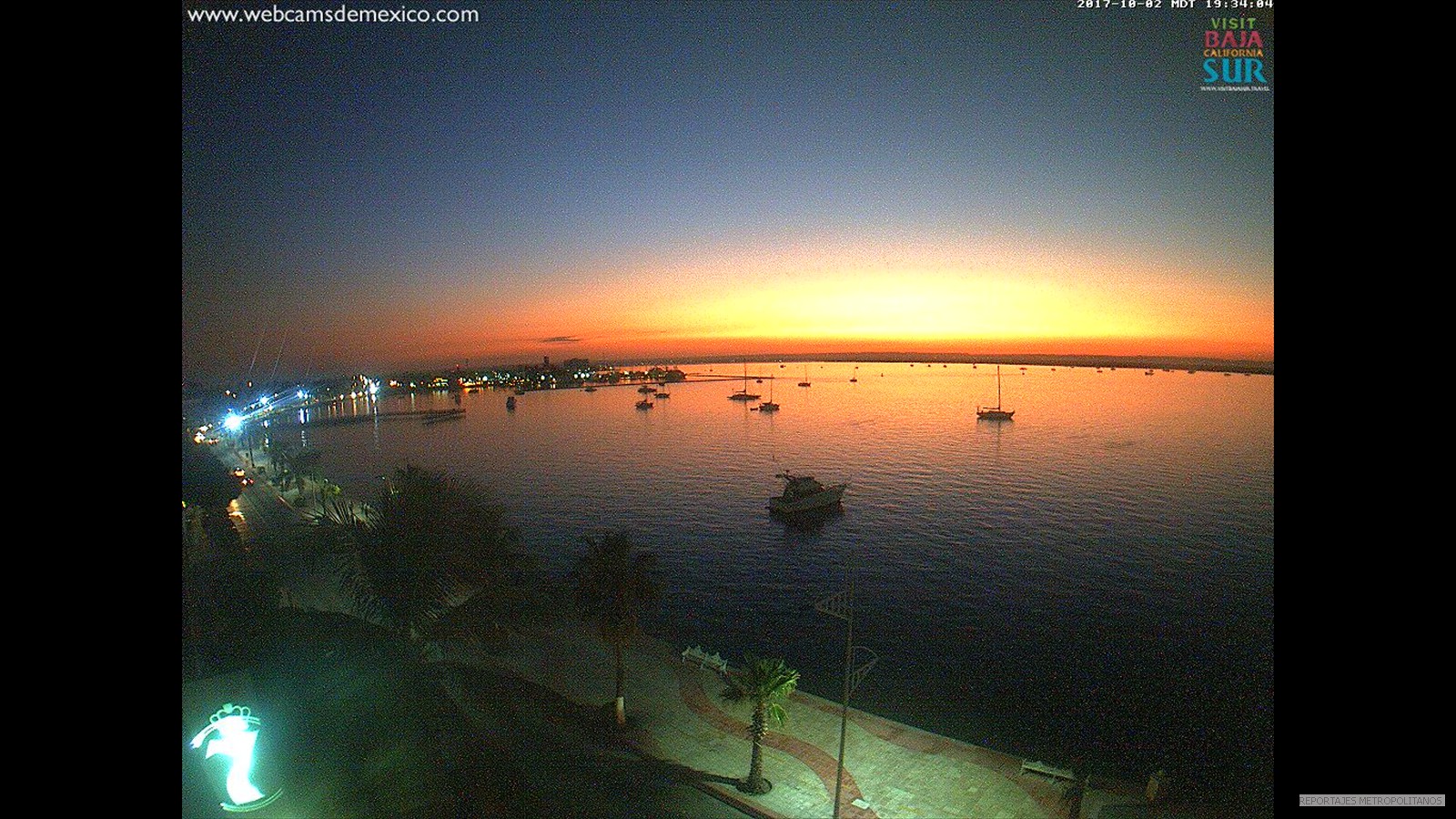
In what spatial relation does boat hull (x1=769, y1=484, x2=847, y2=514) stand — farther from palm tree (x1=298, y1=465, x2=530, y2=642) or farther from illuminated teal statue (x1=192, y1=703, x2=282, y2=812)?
illuminated teal statue (x1=192, y1=703, x2=282, y2=812)

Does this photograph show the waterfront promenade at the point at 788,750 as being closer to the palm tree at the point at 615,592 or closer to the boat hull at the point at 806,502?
the palm tree at the point at 615,592

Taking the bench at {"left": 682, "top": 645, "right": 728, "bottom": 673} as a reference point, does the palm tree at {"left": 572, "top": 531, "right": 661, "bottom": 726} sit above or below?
above

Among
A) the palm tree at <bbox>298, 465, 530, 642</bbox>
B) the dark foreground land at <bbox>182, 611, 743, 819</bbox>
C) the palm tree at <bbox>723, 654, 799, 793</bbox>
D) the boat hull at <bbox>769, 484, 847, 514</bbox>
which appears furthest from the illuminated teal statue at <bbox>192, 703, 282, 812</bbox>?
the boat hull at <bbox>769, 484, 847, 514</bbox>

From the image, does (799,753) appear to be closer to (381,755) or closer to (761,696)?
(761,696)

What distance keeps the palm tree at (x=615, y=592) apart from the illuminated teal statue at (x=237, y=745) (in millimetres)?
4828

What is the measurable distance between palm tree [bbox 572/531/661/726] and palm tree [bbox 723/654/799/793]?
192 cm

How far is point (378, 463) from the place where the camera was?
47.5 meters

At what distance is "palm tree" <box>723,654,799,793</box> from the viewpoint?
795cm

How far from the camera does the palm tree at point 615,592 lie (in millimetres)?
9594
